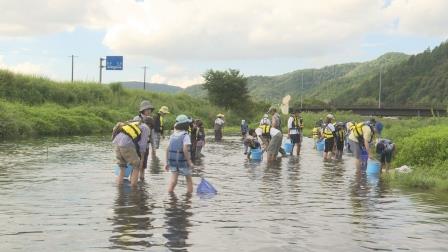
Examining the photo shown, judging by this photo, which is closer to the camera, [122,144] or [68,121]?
[122,144]

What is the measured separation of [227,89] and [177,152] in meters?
65.5

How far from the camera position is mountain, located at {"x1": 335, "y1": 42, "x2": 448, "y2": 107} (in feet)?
467

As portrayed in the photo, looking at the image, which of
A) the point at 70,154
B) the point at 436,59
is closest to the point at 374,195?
the point at 70,154

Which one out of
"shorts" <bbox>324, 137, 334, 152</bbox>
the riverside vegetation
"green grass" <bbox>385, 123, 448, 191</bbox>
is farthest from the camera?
"shorts" <bbox>324, 137, 334, 152</bbox>

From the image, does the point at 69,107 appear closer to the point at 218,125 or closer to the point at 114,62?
the point at 218,125

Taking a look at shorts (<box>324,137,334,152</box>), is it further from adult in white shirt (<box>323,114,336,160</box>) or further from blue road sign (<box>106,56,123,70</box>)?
blue road sign (<box>106,56,123,70</box>)

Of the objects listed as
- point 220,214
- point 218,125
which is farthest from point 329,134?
point 218,125

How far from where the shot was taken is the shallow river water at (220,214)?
8.42 metres

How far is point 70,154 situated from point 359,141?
1229cm

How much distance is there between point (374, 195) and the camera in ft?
43.3

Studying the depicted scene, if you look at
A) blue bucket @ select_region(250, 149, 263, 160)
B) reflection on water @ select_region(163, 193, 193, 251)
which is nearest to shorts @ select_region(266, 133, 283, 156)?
blue bucket @ select_region(250, 149, 263, 160)

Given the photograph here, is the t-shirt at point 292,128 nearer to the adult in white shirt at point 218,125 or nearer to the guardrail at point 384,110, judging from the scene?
the adult in white shirt at point 218,125

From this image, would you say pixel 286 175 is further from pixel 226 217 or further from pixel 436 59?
pixel 436 59

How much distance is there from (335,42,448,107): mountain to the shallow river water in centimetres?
12431
